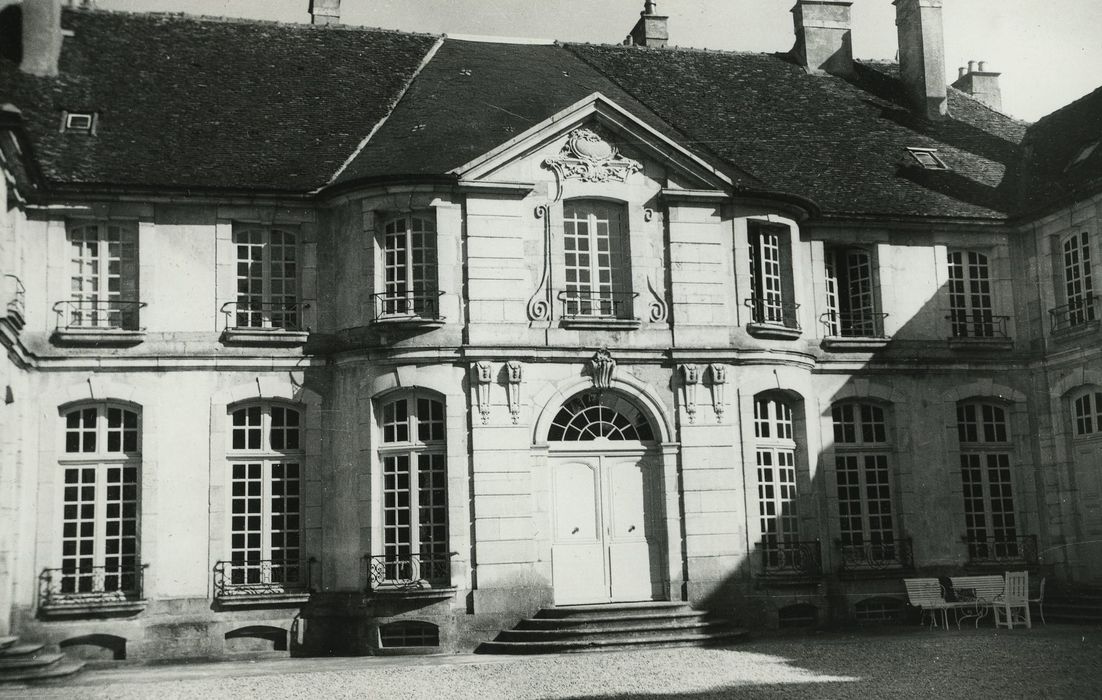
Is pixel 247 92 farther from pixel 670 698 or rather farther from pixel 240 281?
pixel 670 698

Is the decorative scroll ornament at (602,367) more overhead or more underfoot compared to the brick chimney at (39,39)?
more underfoot

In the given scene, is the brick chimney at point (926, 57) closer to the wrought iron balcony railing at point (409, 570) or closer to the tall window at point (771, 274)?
the tall window at point (771, 274)

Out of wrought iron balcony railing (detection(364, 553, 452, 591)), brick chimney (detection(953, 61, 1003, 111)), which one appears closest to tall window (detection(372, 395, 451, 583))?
wrought iron balcony railing (detection(364, 553, 452, 591))

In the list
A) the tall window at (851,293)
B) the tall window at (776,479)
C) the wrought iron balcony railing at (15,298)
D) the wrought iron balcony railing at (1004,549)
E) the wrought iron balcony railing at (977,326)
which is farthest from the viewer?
the wrought iron balcony railing at (977,326)

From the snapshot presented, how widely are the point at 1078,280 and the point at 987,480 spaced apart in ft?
12.3

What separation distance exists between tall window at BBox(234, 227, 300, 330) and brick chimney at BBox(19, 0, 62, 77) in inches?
187

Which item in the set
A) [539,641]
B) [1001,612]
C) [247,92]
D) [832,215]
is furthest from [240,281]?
[1001,612]

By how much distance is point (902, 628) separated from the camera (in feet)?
65.9

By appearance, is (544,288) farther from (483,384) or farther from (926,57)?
(926,57)

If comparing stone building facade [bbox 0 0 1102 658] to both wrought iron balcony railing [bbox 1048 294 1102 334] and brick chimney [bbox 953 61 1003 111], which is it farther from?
brick chimney [bbox 953 61 1003 111]

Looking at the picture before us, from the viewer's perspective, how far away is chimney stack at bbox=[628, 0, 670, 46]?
2719 centimetres

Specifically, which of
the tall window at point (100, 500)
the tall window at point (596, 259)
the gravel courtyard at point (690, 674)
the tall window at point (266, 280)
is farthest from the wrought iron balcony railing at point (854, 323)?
the tall window at point (100, 500)

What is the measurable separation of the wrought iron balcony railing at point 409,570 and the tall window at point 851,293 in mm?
8028

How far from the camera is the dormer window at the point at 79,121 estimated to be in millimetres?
20312
